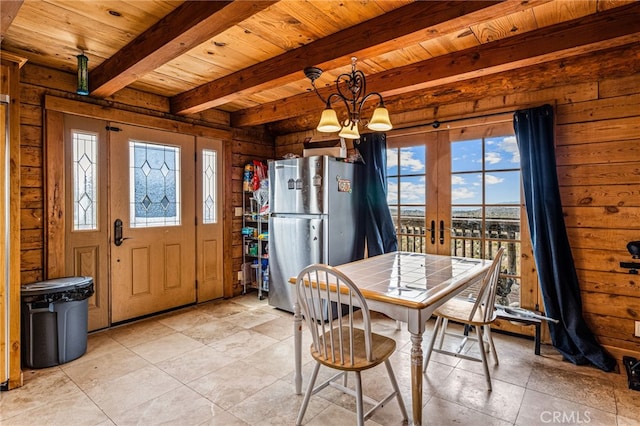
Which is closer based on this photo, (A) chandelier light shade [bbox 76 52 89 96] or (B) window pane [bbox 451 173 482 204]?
(A) chandelier light shade [bbox 76 52 89 96]

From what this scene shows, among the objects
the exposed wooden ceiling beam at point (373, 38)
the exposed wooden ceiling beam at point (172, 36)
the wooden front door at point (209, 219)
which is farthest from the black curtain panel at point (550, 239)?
the wooden front door at point (209, 219)

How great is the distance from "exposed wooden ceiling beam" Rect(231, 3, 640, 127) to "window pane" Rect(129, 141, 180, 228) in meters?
2.36

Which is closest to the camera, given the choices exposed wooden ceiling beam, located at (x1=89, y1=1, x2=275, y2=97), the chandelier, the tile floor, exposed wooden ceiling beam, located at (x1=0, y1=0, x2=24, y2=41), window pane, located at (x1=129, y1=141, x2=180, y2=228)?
exposed wooden ceiling beam, located at (x1=0, y1=0, x2=24, y2=41)

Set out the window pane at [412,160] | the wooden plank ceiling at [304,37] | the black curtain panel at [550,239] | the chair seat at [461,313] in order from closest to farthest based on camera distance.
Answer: the wooden plank ceiling at [304,37]
the chair seat at [461,313]
the black curtain panel at [550,239]
the window pane at [412,160]

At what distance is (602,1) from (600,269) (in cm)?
198

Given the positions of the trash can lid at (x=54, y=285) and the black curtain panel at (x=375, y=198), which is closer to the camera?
the trash can lid at (x=54, y=285)

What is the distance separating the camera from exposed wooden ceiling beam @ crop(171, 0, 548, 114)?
5.91ft

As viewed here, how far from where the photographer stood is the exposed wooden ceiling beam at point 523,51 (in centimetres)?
208

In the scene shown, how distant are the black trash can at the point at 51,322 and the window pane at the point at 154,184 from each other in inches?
40.3

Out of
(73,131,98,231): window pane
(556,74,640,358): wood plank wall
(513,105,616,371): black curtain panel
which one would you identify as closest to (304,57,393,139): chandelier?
(513,105,616,371): black curtain panel

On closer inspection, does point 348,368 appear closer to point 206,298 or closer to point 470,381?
point 470,381

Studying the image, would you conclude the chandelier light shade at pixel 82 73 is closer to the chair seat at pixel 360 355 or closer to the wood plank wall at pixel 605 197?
the chair seat at pixel 360 355

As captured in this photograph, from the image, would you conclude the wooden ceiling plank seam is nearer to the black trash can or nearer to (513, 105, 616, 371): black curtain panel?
(513, 105, 616, 371): black curtain panel

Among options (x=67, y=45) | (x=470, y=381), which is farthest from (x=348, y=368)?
(x=67, y=45)
